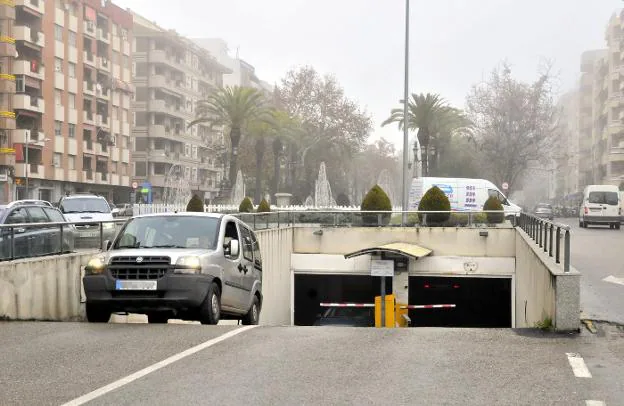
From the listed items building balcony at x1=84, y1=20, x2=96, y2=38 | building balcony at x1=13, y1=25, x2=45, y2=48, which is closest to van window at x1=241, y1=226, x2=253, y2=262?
building balcony at x1=13, y1=25, x2=45, y2=48

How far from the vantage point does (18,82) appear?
2539 inches

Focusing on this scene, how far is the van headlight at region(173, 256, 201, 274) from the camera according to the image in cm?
1148

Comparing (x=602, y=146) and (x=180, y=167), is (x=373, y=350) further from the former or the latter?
(x=602, y=146)

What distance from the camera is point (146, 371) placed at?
760 centimetres

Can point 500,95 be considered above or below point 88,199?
above

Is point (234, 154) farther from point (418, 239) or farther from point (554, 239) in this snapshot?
point (554, 239)

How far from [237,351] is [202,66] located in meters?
105

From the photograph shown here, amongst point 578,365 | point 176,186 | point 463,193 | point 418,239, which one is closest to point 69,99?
point 176,186

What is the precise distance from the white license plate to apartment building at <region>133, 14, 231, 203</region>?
257ft

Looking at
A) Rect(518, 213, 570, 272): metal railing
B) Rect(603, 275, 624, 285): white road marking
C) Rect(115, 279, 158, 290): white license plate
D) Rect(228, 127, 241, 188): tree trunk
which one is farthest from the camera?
Rect(228, 127, 241, 188): tree trunk

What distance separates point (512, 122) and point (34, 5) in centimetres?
3893

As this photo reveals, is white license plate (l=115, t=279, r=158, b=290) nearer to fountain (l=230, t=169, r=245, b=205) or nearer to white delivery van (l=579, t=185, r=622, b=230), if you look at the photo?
white delivery van (l=579, t=185, r=622, b=230)

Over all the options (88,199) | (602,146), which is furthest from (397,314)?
(602,146)

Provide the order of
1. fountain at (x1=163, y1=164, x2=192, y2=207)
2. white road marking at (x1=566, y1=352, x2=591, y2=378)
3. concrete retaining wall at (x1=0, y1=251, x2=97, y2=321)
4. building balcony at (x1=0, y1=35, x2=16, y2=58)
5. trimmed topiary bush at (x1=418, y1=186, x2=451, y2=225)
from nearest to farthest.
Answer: white road marking at (x1=566, y1=352, x2=591, y2=378) → concrete retaining wall at (x1=0, y1=251, x2=97, y2=321) → trimmed topiary bush at (x1=418, y1=186, x2=451, y2=225) → building balcony at (x1=0, y1=35, x2=16, y2=58) → fountain at (x1=163, y1=164, x2=192, y2=207)
